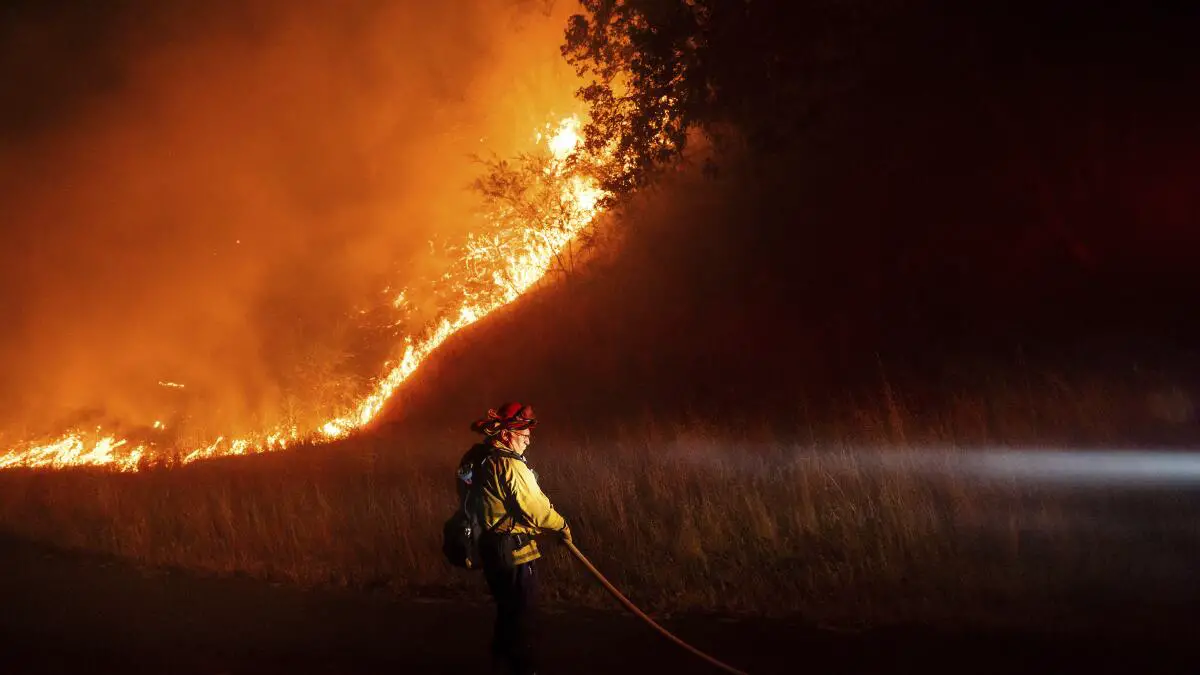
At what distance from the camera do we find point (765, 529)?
9148 mm

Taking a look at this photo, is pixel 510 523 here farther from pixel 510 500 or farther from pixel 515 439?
pixel 515 439

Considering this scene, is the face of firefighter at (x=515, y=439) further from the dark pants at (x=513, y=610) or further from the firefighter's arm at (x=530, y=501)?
the dark pants at (x=513, y=610)

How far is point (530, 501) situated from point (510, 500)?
0.35ft

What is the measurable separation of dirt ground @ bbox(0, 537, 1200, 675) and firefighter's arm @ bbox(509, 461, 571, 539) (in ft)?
4.39

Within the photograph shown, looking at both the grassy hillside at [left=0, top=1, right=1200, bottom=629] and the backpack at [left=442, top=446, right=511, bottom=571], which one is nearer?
the backpack at [left=442, top=446, right=511, bottom=571]

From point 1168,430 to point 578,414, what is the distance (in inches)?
441

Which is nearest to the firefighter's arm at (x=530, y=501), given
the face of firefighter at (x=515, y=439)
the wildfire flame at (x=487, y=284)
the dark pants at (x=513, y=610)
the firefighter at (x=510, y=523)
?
the firefighter at (x=510, y=523)

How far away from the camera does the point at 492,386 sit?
23188 millimetres

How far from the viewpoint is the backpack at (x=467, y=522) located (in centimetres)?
515

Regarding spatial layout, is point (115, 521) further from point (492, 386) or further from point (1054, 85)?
point (1054, 85)

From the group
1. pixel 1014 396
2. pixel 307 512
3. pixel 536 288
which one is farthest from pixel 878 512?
pixel 536 288

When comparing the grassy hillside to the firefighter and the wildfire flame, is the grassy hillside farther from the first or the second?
the firefighter

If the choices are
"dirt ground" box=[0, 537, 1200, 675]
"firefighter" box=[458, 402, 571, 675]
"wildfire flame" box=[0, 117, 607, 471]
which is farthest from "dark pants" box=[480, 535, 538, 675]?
"wildfire flame" box=[0, 117, 607, 471]

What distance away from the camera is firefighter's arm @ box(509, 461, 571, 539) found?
5133mm
